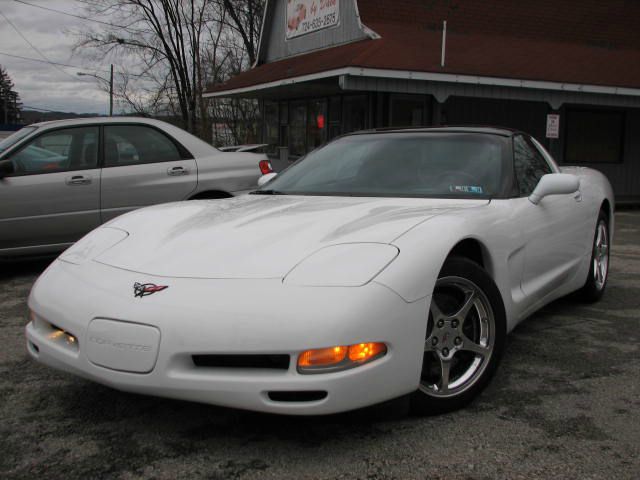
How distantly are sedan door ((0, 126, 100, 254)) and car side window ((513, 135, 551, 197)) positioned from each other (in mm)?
3927

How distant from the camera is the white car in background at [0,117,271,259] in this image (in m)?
6.05

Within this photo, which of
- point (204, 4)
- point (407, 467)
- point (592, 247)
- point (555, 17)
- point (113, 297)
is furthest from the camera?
point (204, 4)

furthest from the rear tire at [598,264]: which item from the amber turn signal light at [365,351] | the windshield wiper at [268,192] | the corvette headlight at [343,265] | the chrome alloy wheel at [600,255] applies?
the amber turn signal light at [365,351]

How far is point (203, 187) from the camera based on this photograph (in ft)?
22.3

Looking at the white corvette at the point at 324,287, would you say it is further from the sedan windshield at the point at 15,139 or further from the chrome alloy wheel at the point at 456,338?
the sedan windshield at the point at 15,139

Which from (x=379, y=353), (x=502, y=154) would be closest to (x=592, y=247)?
(x=502, y=154)

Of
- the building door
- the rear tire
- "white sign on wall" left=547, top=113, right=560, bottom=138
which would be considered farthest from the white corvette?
the building door

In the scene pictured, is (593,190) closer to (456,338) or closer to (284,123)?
(456,338)

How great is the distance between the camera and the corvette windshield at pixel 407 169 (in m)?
3.69

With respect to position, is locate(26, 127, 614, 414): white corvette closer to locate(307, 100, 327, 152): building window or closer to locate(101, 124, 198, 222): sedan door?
locate(101, 124, 198, 222): sedan door

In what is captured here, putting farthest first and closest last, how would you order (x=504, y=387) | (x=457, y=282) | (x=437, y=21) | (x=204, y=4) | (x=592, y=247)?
(x=204, y=4), (x=437, y=21), (x=592, y=247), (x=504, y=387), (x=457, y=282)

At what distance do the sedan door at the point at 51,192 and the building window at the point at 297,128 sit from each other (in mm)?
12068

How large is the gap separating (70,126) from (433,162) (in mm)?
3963

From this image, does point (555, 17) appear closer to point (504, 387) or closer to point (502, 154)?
point (502, 154)
